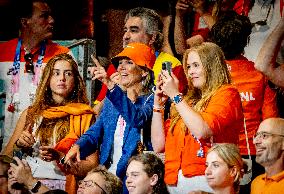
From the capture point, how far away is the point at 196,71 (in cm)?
416

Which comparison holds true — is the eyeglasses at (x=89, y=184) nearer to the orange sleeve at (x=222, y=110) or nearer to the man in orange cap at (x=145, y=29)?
the orange sleeve at (x=222, y=110)

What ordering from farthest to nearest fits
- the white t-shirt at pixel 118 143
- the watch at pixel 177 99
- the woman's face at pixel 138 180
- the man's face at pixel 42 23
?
the man's face at pixel 42 23 → the white t-shirt at pixel 118 143 → the woman's face at pixel 138 180 → the watch at pixel 177 99

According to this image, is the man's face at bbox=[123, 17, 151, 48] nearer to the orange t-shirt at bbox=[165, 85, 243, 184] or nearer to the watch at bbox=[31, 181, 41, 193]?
the orange t-shirt at bbox=[165, 85, 243, 184]

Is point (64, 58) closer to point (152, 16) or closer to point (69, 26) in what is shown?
point (152, 16)

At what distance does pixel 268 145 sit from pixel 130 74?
1083 millimetres

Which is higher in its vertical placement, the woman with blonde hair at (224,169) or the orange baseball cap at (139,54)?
the orange baseball cap at (139,54)

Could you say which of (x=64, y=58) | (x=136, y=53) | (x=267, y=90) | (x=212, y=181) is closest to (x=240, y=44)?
(x=267, y=90)

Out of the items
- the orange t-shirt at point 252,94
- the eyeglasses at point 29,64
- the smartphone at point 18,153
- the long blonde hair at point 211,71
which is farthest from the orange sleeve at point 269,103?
the eyeglasses at point 29,64

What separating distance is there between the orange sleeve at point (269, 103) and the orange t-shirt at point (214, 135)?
0.41m

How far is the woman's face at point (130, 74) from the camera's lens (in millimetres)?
4609

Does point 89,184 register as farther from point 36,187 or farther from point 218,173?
point 218,173

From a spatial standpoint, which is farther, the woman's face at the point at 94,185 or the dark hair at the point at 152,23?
the dark hair at the point at 152,23

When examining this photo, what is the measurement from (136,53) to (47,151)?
0.92m

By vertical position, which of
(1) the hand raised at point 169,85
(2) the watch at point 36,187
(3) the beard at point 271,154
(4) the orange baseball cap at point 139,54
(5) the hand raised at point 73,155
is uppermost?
(4) the orange baseball cap at point 139,54
